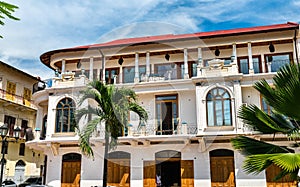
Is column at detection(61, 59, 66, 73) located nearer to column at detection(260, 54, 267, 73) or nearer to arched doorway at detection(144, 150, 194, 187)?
arched doorway at detection(144, 150, 194, 187)

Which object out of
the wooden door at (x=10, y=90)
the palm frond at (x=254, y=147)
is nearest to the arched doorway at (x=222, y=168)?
the palm frond at (x=254, y=147)

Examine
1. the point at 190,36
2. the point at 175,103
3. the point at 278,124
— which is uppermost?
the point at 190,36

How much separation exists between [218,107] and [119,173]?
6.68m

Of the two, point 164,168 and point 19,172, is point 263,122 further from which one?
point 19,172

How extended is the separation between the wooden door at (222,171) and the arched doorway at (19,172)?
56.3ft

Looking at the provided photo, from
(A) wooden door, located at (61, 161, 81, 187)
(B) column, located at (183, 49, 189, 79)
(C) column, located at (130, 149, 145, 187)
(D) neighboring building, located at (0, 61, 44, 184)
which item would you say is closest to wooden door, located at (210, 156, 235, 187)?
(C) column, located at (130, 149, 145, 187)

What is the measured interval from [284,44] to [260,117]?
12167 mm

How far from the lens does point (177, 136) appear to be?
1772 centimetres

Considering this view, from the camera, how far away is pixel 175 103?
19484 millimetres

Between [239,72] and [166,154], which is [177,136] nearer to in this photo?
[166,154]

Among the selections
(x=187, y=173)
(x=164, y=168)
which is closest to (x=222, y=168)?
(x=187, y=173)

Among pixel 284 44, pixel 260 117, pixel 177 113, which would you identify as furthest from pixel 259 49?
pixel 260 117

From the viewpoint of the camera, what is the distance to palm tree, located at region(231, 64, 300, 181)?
7419mm

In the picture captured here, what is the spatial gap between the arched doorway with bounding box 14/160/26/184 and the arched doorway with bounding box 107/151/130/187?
1200 centimetres
